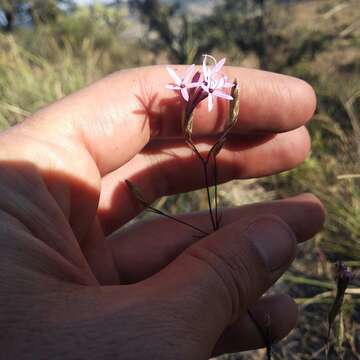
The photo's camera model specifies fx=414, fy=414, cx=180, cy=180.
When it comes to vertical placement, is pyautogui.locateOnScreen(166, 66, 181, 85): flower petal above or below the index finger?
above

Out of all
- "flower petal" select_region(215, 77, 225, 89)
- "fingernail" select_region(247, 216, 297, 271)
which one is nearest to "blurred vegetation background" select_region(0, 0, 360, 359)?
"fingernail" select_region(247, 216, 297, 271)

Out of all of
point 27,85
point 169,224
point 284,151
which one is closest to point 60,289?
point 169,224

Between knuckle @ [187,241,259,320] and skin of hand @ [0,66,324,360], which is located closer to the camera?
skin of hand @ [0,66,324,360]

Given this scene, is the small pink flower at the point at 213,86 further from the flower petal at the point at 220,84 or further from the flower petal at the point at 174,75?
the flower petal at the point at 174,75

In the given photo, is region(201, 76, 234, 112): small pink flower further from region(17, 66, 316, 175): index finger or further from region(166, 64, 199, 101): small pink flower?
region(17, 66, 316, 175): index finger

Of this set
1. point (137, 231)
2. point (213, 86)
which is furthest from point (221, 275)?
point (137, 231)

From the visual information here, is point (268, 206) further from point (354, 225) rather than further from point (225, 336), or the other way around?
point (354, 225)

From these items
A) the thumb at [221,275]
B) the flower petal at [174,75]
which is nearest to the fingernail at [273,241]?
the thumb at [221,275]
